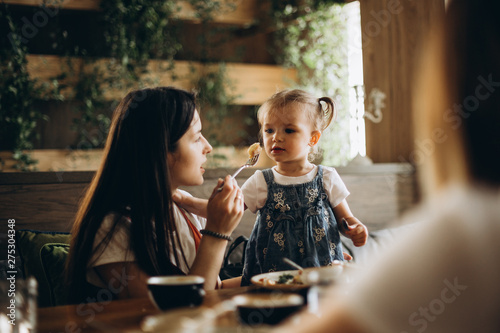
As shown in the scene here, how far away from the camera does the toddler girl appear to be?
172 cm

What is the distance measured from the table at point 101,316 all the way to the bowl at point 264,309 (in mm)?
194

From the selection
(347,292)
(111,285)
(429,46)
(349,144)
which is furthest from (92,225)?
(349,144)

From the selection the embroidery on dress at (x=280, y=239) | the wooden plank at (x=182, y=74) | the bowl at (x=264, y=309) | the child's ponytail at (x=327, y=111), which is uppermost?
the wooden plank at (x=182, y=74)

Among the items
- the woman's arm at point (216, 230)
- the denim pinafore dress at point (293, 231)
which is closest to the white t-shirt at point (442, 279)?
the woman's arm at point (216, 230)

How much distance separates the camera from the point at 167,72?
4809 millimetres

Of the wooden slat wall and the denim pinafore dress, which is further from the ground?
the wooden slat wall

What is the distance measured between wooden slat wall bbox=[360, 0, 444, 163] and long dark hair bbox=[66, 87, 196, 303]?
2448 millimetres

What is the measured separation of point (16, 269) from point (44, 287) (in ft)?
1.47

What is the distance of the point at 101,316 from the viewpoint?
37.5 inches

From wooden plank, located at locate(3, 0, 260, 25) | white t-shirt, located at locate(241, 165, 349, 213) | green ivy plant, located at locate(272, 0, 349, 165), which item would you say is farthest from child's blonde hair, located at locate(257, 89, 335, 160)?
wooden plank, located at locate(3, 0, 260, 25)

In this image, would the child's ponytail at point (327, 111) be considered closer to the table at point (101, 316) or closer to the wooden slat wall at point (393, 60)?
the table at point (101, 316)

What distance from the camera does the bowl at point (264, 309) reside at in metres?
0.79

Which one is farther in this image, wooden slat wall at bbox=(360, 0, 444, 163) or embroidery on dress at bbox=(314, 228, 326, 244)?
wooden slat wall at bbox=(360, 0, 444, 163)

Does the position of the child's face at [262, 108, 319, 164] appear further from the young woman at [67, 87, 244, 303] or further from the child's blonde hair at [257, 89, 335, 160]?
the young woman at [67, 87, 244, 303]
